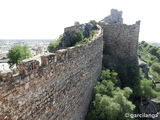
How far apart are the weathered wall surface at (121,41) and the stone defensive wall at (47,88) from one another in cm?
989

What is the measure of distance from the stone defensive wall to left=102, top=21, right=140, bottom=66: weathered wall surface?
989 centimetres

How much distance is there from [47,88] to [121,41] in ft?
49.5

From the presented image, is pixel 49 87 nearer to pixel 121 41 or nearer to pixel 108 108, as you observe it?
pixel 108 108

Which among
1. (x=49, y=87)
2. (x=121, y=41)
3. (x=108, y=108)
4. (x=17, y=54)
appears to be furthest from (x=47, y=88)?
(x=17, y=54)

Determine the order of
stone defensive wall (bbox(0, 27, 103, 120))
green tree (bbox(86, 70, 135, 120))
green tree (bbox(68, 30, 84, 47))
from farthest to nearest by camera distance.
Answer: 1. green tree (bbox(68, 30, 84, 47))
2. green tree (bbox(86, 70, 135, 120))
3. stone defensive wall (bbox(0, 27, 103, 120))

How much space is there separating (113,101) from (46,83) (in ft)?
20.3

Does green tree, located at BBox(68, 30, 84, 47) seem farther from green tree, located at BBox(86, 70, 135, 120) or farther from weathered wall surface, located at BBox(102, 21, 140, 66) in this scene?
green tree, located at BBox(86, 70, 135, 120)

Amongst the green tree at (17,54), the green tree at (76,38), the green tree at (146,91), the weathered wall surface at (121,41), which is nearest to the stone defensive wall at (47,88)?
the green tree at (146,91)

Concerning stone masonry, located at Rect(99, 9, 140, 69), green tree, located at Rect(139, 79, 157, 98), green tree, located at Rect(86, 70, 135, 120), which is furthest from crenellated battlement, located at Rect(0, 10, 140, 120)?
stone masonry, located at Rect(99, 9, 140, 69)

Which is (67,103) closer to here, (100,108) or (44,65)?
(44,65)

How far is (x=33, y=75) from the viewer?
12.6 ft

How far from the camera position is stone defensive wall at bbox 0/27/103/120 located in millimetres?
3205

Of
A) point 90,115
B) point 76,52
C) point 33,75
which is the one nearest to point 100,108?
point 90,115

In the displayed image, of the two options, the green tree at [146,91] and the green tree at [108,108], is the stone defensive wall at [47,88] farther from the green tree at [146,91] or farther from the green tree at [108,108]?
the green tree at [146,91]
